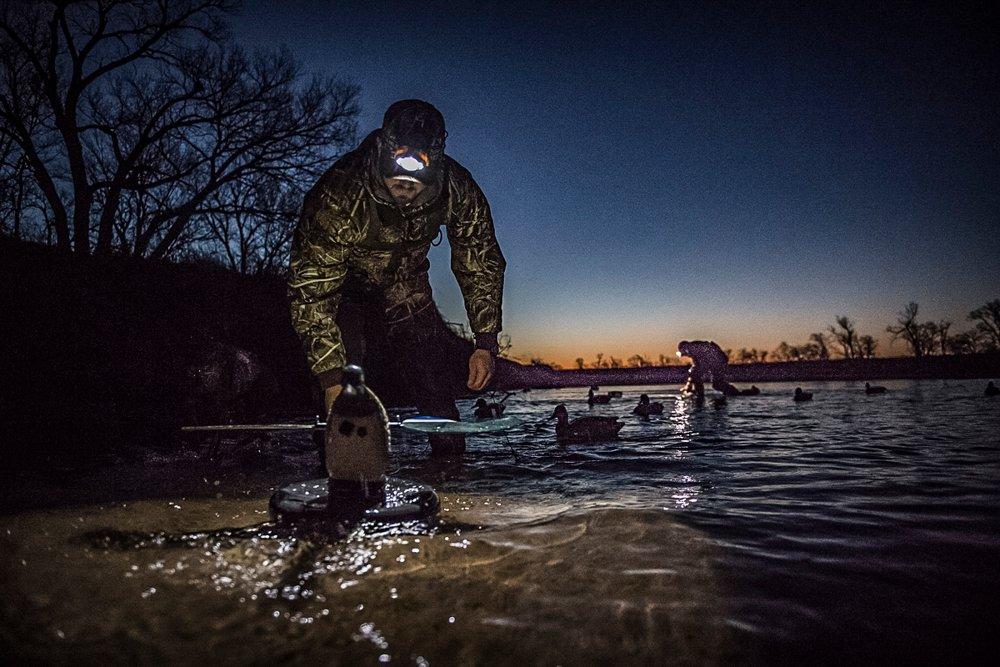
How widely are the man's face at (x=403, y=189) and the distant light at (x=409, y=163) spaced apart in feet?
0.37

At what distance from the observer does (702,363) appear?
17.6 meters

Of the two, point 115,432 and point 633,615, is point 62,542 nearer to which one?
point 633,615

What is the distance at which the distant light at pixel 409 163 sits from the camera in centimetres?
373

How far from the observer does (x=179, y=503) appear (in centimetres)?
382

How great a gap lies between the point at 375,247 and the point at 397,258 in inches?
11.0

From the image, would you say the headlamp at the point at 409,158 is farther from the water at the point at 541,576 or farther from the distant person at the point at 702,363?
the distant person at the point at 702,363

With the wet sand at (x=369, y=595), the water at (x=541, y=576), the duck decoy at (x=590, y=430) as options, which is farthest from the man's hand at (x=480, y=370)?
the duck decoy at (x=590, y=430)

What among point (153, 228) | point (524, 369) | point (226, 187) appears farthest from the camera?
point (524, 369)

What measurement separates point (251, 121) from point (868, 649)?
847 inches

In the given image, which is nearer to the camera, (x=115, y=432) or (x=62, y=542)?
(x=62, y=542)

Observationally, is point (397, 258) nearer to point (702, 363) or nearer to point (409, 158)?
point (409, 158)

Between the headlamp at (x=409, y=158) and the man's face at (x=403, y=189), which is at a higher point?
the headlamp at (x=409, y=158)

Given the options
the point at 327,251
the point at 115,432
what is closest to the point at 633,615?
the point at 327,251

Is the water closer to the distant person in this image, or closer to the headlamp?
the headlamp
